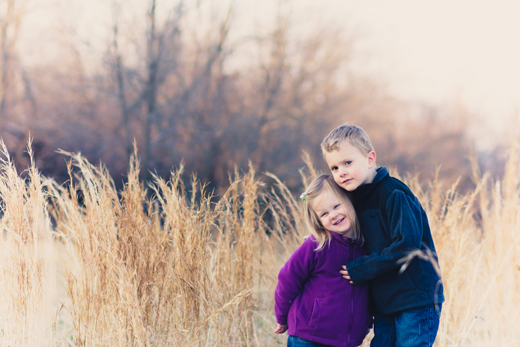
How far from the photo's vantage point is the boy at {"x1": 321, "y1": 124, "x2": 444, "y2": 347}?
176 centimetres

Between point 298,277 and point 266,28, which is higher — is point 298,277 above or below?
below

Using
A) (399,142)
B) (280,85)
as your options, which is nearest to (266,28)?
(280,85)

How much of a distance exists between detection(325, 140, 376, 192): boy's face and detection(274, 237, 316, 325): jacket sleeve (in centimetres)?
32

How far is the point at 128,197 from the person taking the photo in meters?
2.30

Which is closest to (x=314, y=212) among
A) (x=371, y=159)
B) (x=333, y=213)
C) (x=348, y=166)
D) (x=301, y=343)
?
(x=333, y=213)

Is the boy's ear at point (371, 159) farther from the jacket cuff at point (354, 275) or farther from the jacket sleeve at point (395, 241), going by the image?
the jacket cuff at point (354, 275)

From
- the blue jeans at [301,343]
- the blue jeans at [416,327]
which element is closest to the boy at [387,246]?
the blue jeans at [416,327]

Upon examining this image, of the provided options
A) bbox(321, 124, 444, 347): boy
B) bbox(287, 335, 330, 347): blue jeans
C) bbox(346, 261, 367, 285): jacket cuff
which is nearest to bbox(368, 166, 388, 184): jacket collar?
bbox(321, 124, 444, 347): boy

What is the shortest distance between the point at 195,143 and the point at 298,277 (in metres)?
9.59

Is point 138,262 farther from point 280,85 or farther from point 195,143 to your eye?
point 280,85

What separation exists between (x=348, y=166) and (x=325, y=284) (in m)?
0.55

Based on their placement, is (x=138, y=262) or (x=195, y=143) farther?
(x=195, y=143)

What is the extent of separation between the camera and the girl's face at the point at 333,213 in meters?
1.89

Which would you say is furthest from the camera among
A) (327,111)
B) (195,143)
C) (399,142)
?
(399,142)
